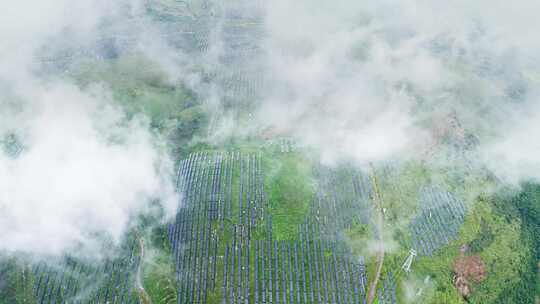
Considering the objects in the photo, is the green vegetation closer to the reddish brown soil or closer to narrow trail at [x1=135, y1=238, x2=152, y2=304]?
narrow trail at [x1=135, y1=238, x2=152, y2=304]

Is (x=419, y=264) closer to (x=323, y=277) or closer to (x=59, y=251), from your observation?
(x=323, y=277)

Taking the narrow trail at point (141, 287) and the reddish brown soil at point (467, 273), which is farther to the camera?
the reddish brown soil at point (467, 273)

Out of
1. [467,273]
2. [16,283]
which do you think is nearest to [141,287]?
[16,283]

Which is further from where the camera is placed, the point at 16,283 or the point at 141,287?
the point at 141,287

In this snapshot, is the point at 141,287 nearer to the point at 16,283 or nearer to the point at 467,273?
the point at 16,283

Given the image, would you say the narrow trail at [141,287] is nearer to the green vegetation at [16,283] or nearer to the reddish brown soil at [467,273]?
the green vegetation at [16,283]

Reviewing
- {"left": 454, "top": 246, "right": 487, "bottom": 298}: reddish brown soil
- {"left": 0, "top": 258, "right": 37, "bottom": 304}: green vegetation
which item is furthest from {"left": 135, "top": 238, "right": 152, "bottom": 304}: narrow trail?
{"left": 454, "top": 246, "right": 487, "bottom": 298}: reddish brown soil

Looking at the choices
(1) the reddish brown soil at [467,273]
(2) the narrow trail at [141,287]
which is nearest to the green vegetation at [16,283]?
(2) the narrow trail at [141,287]

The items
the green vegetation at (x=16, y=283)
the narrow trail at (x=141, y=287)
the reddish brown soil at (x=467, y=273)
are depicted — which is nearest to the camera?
the green vegetation at (x=16, y=283)

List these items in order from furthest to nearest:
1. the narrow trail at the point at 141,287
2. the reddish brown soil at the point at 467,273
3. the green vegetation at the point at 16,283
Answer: the reddish brown soil at the point at 467,273 → the narrow trail at the point at 141,287 → the green vegetation at the point at 16,283

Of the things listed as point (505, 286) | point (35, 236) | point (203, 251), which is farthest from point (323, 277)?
point (35, 236)

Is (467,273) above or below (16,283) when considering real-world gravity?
below
